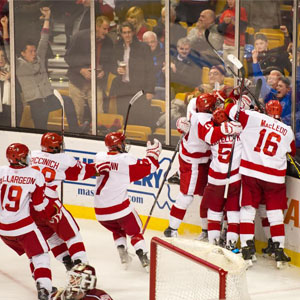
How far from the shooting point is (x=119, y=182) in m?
6.09

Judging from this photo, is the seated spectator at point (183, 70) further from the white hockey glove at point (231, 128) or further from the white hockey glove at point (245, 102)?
the white hockey glove at point (231, 128)

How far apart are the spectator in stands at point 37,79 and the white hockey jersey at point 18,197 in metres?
3.13

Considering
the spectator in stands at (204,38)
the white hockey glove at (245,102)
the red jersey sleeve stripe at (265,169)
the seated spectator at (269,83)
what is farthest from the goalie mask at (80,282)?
the spectator in stands at (204,38)

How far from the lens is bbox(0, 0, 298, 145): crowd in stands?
7.21m

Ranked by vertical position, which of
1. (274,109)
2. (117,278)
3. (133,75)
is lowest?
(117,278)

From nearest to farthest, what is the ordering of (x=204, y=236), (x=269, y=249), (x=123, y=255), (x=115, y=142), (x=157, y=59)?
(x=115, y=142) → (x=123, y=255) → (x=269, y=249) → (x=204, y=236) → (x=157, y=59)

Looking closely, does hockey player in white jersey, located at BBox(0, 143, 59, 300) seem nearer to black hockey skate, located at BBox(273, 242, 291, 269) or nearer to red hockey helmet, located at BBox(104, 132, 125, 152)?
red hockey helmet, located at BBox(104, 132, 125, 152)

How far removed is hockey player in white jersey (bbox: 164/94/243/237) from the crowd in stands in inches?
25.5

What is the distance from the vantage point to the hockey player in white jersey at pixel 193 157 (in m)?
6.45

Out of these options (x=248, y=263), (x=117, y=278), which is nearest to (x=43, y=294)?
(x=117, y=278)

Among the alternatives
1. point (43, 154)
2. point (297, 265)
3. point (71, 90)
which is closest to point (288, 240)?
point (297, 265)

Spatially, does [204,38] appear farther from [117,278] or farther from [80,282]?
[80,282]

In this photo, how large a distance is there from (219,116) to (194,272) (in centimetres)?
Result: 152

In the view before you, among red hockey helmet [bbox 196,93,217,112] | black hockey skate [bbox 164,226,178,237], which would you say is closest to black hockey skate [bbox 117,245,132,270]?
black hockey skate [bbox 164,226,178,237]
